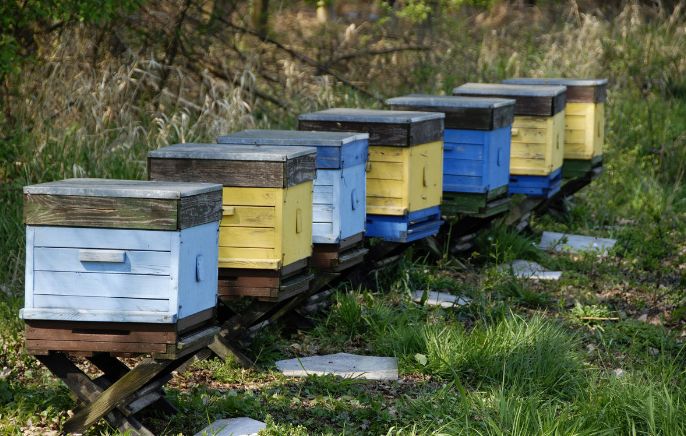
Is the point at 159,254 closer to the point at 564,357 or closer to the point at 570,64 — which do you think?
the point at 564,357

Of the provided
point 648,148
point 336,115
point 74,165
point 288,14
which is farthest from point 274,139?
point 288,14

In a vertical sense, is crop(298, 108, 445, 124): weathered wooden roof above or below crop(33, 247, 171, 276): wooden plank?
above

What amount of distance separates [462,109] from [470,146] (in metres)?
0.27

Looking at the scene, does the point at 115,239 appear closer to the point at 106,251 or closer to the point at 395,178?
the point at 106,251

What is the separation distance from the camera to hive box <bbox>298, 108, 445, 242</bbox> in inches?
287

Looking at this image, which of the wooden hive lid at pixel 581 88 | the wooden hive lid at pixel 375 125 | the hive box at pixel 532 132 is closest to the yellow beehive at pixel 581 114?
the wooden hive lid at pixel 581 88

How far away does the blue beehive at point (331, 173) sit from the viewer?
6426mm

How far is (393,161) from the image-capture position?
24.1 ft

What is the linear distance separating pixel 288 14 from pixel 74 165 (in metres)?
7.27

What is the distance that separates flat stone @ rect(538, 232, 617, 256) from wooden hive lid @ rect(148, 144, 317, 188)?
446 cm

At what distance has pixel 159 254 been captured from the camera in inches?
183

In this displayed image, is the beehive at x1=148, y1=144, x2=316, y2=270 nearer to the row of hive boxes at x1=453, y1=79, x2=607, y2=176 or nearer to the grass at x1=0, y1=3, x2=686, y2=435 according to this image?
the grass at x1=0, y1=3, x2=686, y2=435

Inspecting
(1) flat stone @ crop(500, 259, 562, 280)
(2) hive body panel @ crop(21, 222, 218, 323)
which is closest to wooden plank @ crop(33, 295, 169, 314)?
(2) hive body panel @ crop(21, 222, 218, 323)

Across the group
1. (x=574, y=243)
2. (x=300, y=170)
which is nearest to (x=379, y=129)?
(x=300, y=170)
